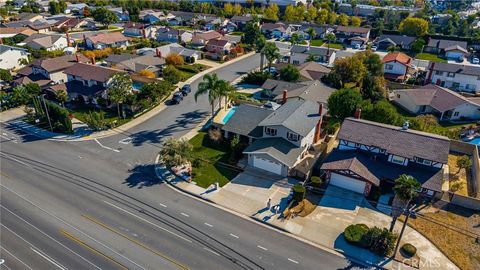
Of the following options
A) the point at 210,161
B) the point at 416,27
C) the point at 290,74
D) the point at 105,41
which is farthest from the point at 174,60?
the point at 416,27

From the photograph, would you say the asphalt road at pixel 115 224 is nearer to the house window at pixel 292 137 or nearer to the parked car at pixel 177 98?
the house window at pixel 292 137

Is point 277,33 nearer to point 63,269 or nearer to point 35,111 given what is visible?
point 35,111

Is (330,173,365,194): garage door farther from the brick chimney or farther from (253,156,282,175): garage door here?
the brick chimney

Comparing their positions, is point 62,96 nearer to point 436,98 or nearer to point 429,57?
point 436,98

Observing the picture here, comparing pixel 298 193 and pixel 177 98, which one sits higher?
pixel 177 98

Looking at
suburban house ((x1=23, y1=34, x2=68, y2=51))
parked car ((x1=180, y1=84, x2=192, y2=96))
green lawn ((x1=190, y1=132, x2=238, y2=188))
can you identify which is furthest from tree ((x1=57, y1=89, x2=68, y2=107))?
suburban house ((x1=23, y1=34, x2=68, y2=51))

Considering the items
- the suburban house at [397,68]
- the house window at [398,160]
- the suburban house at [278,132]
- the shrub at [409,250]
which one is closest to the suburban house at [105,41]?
the suburban house at [278,132]
